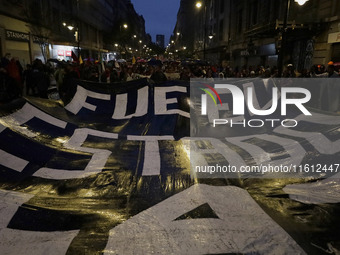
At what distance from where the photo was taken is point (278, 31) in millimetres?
18344

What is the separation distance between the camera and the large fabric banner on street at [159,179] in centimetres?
266

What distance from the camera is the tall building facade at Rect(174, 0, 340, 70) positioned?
599 inches

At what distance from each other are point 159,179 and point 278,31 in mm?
17842

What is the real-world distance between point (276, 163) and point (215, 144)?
4.15 feet

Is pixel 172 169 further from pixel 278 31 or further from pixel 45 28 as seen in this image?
pixel 45 28

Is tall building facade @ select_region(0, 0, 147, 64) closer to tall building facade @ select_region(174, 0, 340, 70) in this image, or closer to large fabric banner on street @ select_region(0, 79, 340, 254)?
tall building facade @ select_region(174, 0, 340, 70)

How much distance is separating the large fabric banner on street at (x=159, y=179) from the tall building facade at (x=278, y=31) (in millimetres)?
6500

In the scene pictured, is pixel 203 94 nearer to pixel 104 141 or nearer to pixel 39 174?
pixel 104 141

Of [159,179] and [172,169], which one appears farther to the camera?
[172,169]

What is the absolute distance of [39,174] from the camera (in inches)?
158

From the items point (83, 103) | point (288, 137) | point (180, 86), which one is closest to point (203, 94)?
point (180, 86)

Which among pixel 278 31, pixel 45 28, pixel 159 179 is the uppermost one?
pixel 45 28

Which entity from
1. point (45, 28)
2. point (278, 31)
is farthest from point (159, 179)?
point (45, 28)

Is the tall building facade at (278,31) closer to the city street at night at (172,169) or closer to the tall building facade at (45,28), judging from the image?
the city street at night at (172,169)
